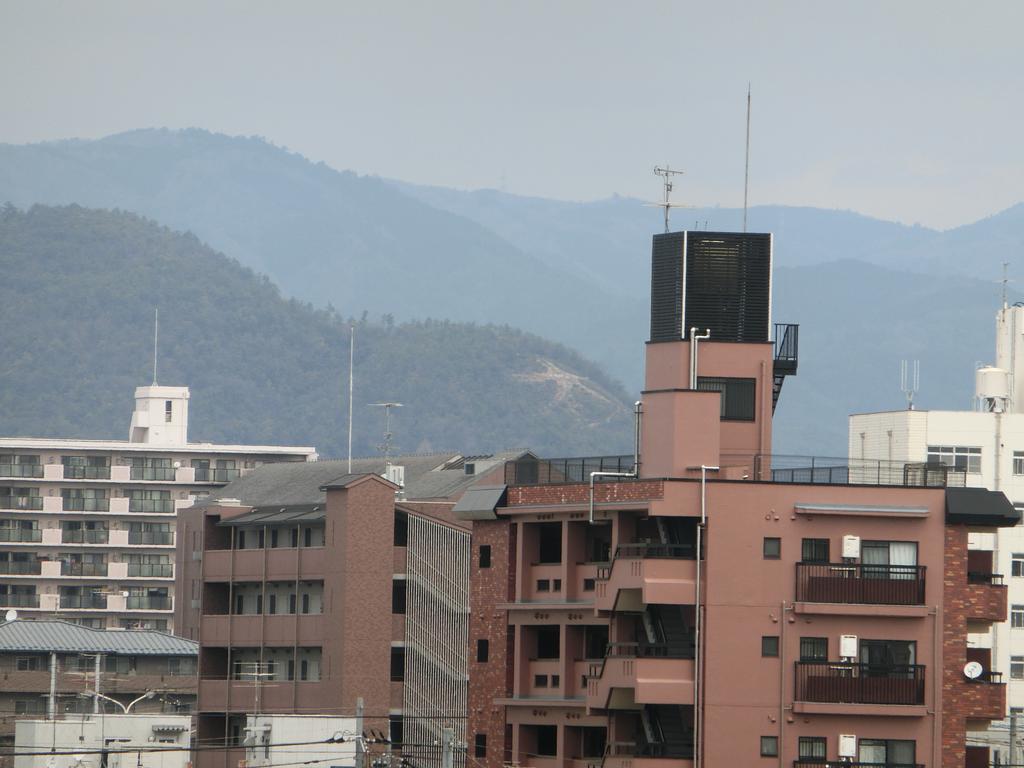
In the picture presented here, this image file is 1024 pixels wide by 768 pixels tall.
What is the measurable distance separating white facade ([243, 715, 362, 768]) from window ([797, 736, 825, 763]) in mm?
20756

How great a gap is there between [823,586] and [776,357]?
11.1 metres

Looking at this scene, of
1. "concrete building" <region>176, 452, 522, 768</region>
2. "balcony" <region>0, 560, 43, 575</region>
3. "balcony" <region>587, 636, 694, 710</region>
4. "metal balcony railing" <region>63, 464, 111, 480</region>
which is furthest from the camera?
"metal balcony railing" <region>63, 464, 111, 480</region>

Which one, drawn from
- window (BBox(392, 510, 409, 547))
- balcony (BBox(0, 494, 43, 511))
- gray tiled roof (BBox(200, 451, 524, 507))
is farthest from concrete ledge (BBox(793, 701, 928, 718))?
balcony (BBox(0, 494, 43, 511))

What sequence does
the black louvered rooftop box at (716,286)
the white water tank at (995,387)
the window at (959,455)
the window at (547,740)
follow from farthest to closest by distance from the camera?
the white water tank at (995,387)
the window at (959,455)
the black louvered rooftop box at (716,286)
the window at (547,740)

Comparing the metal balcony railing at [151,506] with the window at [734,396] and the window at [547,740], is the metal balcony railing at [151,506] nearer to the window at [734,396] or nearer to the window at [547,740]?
the window at [547,740]

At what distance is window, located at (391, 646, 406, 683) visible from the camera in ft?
304

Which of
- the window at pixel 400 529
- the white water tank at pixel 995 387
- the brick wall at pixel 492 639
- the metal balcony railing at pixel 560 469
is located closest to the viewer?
the metal balcony railing at pixel 560 469

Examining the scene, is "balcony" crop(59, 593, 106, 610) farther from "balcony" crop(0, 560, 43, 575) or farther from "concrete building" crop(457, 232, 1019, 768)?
"concrete building" crop(457, 232, 1019, 768)

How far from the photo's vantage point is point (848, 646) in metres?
67.5

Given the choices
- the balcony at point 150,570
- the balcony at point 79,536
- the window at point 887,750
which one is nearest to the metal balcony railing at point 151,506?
the balcony at point 79,536

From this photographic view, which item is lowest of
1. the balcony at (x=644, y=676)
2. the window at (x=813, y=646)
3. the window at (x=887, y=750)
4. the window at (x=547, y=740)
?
the window at (x=547, y=740)

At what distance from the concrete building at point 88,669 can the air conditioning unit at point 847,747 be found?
172 feet

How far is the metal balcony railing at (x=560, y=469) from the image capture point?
246 ft

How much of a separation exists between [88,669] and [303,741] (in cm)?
3676
